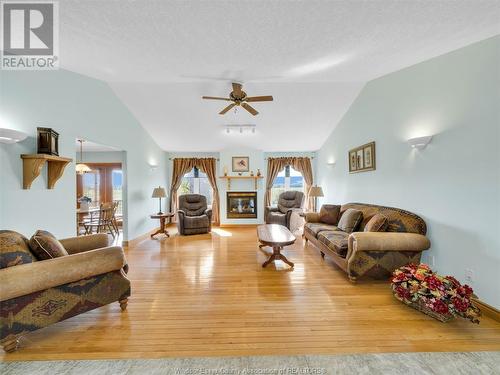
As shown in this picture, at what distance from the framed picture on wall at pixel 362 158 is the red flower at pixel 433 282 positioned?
6.79 ft

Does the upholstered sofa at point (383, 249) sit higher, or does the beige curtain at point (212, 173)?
the beige curtain at point (212, 173)

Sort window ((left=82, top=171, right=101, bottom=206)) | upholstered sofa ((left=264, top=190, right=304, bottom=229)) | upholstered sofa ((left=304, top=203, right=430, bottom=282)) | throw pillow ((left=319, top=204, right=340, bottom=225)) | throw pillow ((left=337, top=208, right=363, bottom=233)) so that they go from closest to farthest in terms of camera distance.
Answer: upholstered sofa ((left=304, top=203, right=430, bottom=282)), throw pillow ((left=337, top=208, right=363, bottom=233)), throw pillow ((left=319, top=204, right=340, bottom=225)), upholstered sofa ((left=264, top=190, right=304, bottom=229)), window ((left=82, top=171, right=101, bottom=206))

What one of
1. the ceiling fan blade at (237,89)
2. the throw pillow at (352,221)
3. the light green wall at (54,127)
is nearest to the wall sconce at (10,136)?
the light green wall at (54,127)

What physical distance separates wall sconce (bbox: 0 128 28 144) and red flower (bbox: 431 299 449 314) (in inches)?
176

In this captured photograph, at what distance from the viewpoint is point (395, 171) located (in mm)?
3119

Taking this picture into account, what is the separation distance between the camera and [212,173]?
21.6 feet

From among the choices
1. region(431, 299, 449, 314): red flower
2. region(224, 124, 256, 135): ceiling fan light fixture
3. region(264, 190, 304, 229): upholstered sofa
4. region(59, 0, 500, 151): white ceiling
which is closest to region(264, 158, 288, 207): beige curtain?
region(264, 190, 304, 229): upholstered sofa

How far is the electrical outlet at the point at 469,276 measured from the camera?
2.08 meters

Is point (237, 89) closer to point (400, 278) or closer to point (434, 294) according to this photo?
point (400, 278)

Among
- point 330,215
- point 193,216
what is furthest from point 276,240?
point 193,216

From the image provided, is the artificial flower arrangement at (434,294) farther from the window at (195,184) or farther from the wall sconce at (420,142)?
the window at (195,184)

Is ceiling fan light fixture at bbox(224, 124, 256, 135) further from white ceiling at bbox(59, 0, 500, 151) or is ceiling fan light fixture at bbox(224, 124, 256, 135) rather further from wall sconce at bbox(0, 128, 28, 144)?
wall sconce at bbox(0, 128, 28, 144)

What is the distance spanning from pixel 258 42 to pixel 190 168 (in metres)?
4.95

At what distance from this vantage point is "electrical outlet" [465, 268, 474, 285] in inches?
81.9
